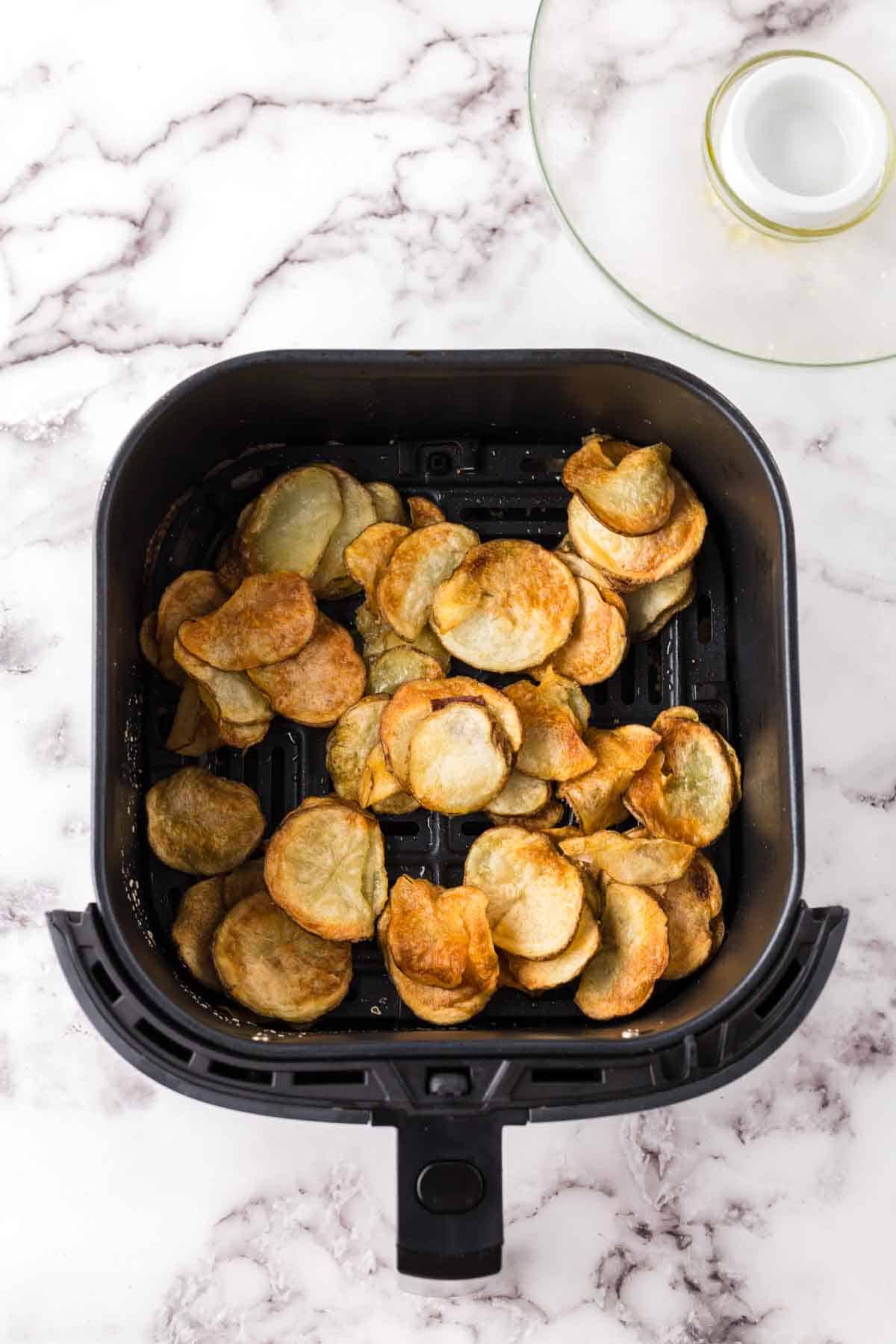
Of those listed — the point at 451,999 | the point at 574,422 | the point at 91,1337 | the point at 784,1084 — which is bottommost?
the point at 91,1337

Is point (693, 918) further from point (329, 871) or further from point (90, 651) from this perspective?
point (90, 651)

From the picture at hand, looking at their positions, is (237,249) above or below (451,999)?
above

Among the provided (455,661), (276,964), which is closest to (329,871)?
(276,964)

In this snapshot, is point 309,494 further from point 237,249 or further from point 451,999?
point 451,999

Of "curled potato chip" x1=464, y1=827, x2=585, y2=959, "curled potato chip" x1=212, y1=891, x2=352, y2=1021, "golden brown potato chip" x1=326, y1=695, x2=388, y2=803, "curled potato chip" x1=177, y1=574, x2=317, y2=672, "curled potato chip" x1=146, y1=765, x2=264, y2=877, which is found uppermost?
"curled potato chip" x1=177, y1=574, x2=317, y2=672

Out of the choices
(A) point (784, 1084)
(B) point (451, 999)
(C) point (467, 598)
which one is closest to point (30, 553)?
(C) point (467, 598)

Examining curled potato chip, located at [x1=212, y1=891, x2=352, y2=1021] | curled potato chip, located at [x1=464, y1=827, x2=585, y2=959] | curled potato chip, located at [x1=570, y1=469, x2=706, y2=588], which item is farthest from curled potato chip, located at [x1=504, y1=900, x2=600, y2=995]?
curled potato chip, located at [x1=570, y1=469, x2=706, y2=588]

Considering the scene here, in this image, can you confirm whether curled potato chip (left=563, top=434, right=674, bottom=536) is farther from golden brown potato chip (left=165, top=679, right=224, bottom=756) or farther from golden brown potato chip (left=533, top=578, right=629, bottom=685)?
golden brown potato chip (left=165, top=679, right=224, bottom=756)
